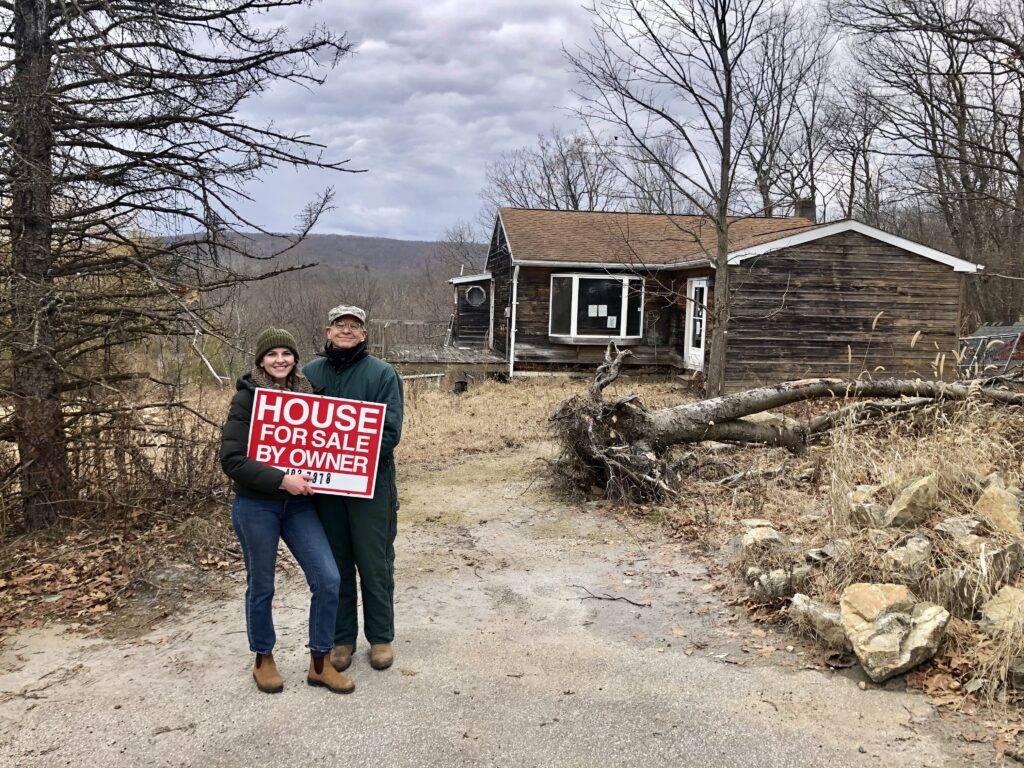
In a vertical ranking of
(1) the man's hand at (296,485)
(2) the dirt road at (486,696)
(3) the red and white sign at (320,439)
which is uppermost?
(3) the red and white sign at (320,439)

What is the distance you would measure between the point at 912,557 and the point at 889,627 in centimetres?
69

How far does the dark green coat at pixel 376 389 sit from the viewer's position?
12.9ft

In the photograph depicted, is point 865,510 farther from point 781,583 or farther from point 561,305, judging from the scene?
point 561,305

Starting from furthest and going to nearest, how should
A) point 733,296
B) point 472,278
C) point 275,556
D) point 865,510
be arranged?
point 472,278 < point 733,296 < point 865,510 < point 275,556

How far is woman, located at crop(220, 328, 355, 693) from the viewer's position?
3.59 metres

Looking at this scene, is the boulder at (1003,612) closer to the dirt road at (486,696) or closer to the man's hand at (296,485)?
the dirt road at (486,696)

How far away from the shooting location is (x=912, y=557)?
14.4ft

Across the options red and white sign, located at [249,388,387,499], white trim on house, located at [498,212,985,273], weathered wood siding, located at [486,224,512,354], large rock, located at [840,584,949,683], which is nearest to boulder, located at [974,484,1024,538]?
large rock, located at [840,584,949,683]

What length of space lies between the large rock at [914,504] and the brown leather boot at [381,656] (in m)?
3.36

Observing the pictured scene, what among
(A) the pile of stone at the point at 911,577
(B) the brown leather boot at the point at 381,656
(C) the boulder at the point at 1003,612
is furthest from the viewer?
(B) the brown leather boot at the point at 381,656

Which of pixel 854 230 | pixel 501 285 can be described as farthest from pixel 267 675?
pixel 501 285

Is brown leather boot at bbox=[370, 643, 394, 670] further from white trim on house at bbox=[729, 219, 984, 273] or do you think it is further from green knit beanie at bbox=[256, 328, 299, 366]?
white trim on house at bbox=[729, 219, 984, 273]

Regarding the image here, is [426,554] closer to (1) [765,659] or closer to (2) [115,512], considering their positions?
(2) [115,512]

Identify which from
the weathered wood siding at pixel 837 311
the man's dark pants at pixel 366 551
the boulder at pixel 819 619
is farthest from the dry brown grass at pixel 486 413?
the man's dark pants at pixel 366 551
